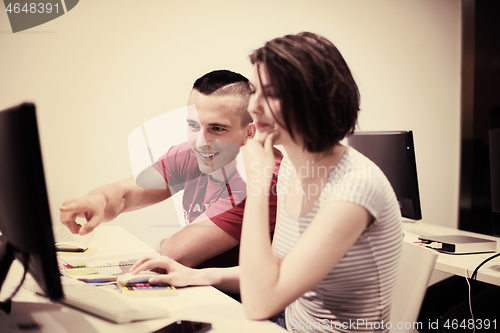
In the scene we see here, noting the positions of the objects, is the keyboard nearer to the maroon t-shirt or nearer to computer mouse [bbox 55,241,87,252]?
the maroon t-shirt

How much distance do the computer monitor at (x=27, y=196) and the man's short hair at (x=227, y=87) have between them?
33.2 inches

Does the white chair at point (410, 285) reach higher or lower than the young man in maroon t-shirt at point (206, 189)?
lower

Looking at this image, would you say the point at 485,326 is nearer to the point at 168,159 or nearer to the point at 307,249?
the point at 307,249

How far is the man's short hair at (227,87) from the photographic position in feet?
4.53

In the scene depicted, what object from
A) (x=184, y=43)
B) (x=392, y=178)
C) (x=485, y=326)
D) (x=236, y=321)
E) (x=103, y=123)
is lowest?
(x=485, y=326)

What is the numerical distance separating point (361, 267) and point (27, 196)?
668 millimetres

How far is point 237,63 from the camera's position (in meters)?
2.43

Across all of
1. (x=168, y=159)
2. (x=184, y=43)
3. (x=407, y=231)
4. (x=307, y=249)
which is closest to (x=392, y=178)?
(x=407, y=231)

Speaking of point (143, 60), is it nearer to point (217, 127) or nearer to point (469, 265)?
point (217, 127)

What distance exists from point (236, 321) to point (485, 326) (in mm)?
1183

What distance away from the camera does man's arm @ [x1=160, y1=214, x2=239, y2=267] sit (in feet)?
3.99

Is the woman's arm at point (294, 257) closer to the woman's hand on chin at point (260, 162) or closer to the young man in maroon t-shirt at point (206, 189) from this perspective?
the woman's hand on chin at point (260, 162)

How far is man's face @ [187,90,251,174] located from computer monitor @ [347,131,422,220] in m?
0.61

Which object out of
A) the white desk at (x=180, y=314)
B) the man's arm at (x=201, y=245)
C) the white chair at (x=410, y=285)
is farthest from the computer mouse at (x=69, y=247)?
the white chair at (x=410, y=285)
